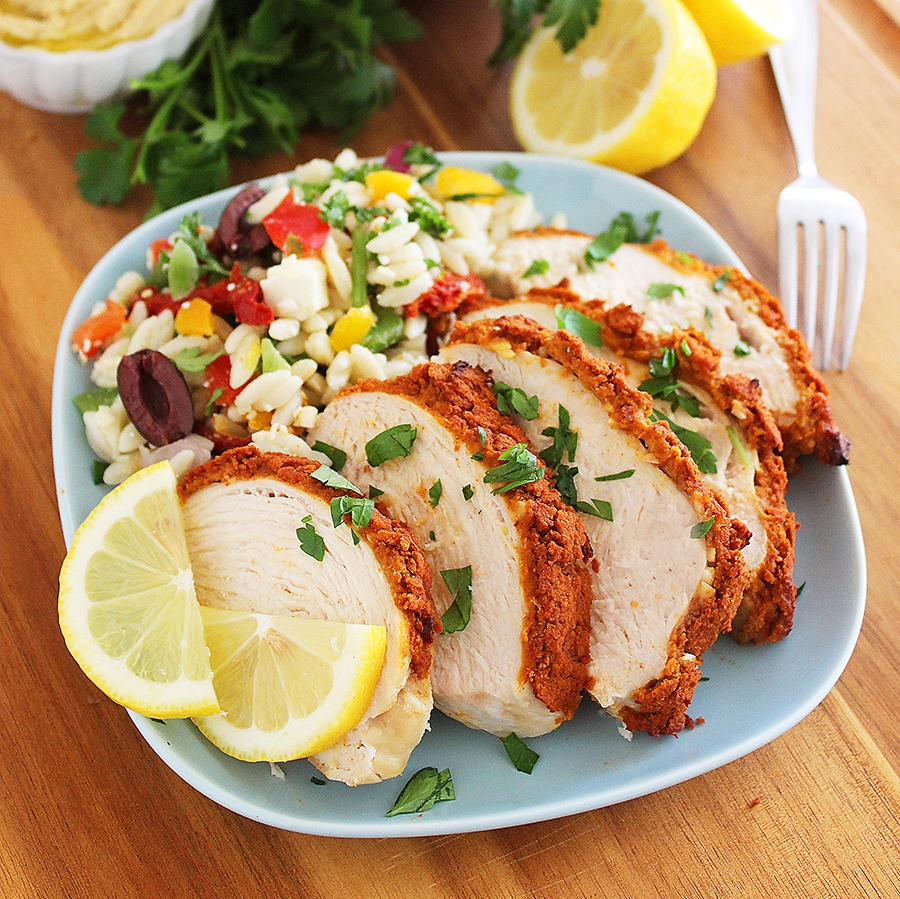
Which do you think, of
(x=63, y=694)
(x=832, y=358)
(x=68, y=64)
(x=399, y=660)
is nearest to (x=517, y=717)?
(x=399, y=660)

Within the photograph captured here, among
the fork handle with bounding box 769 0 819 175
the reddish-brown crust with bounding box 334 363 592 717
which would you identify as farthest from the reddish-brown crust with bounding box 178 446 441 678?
the fork handle with bounding box 769 0 819 175

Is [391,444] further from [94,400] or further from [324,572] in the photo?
[94,400]

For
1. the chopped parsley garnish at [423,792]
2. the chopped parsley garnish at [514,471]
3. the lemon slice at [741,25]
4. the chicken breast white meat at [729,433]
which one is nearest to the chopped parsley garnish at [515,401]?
the chopped parsley garnish at [514,471]

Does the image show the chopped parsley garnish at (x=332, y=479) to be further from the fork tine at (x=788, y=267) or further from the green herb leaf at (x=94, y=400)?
the fork tine at (x=788, y=267)

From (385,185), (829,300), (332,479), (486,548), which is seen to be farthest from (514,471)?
(829,300)

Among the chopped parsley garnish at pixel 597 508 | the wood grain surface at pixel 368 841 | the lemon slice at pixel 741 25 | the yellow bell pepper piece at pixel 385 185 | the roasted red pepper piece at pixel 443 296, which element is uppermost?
the lemon slice at pixel 741 25

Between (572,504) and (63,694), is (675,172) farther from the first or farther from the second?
(63,694)

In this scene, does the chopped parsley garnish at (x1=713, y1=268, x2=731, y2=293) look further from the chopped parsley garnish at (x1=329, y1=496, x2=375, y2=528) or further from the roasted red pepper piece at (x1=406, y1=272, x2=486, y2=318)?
the chopped parsley garnish at (x1=329, y1=496, x2=375, y2=528)
